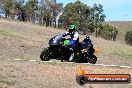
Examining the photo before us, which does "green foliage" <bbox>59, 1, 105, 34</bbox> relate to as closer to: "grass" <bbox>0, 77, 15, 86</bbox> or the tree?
the tree

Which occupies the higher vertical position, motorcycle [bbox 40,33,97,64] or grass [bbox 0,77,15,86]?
motorcycle [bbox 40,33,97,64]

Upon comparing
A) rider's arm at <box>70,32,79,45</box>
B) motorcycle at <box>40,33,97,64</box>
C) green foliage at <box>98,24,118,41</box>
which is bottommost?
green foliage at <box>98,24,118,41</box>

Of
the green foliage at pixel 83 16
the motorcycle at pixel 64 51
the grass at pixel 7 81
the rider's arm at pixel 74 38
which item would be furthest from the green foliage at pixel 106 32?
the grass at pixel 7 81

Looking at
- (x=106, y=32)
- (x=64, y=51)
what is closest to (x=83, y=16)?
(x=106, y=32)

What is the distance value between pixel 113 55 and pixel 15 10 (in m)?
75.9

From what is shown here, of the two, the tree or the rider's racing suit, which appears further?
the tree

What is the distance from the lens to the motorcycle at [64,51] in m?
20.0

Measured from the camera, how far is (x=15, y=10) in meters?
112

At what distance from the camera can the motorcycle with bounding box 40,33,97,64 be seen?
20.0 meters

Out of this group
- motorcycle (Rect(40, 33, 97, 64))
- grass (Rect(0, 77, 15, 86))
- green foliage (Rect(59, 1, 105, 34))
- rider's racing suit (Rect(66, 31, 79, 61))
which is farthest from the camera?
green foliage (Rect(59, 1, 105, 34))

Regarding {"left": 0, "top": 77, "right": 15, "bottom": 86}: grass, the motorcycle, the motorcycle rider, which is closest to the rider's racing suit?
the motorcycle rider

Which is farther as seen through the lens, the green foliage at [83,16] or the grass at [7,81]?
the green foliage at [83,16]

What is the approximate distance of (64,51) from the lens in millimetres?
20734

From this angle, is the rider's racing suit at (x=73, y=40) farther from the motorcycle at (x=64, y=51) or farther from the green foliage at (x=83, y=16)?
the green foliage at (x=83, y=16)
